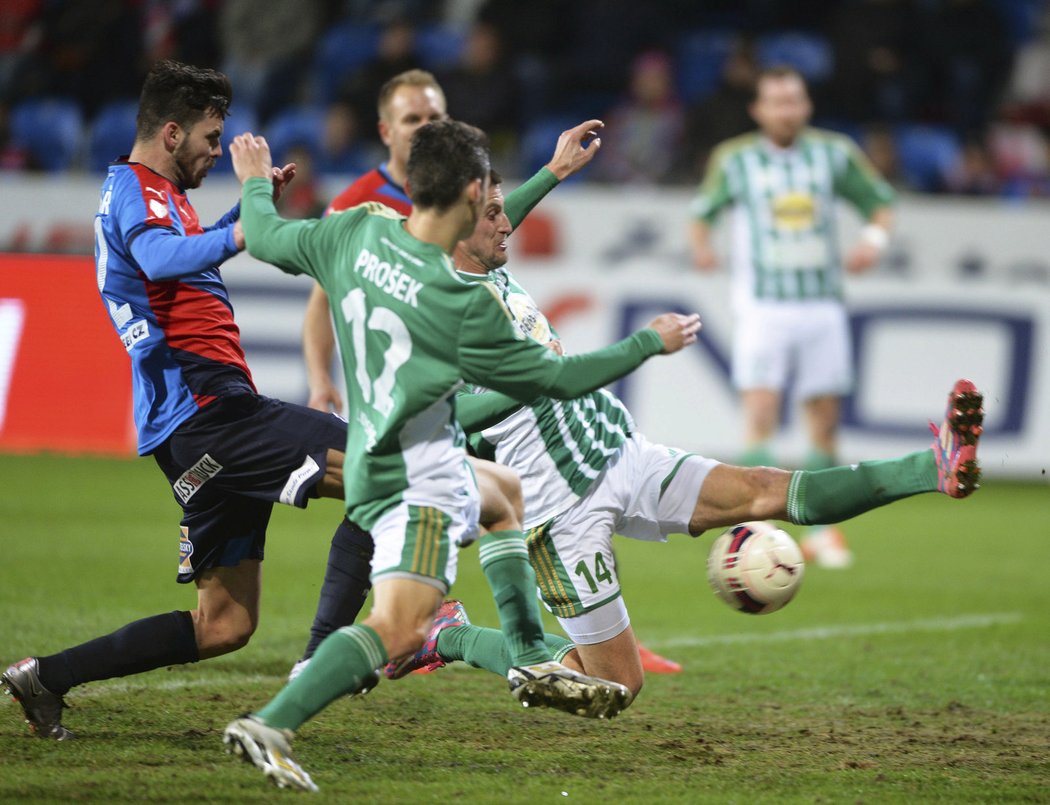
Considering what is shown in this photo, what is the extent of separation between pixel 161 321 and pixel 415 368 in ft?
3.75

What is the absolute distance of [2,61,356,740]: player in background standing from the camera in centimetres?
474

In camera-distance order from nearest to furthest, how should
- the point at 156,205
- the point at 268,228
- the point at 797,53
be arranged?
the point at 268,228
the point at 156,205
the point at 797,53

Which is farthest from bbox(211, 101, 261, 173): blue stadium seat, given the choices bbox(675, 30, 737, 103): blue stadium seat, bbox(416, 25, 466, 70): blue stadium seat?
bbox(675, 30, 737, 103): blue stadium seat

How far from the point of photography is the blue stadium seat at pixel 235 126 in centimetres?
1504

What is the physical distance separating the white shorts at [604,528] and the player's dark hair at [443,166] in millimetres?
1260

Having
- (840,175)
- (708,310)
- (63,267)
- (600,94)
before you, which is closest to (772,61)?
(600,94)

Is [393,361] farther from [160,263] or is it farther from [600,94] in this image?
[600,94]

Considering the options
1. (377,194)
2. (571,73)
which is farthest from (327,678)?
(571,73)

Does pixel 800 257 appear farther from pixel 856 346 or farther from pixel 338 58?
pixel 338 58

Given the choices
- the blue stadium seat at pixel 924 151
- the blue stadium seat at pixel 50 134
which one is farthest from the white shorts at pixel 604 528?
the blue stadium seat at pixel 50 134

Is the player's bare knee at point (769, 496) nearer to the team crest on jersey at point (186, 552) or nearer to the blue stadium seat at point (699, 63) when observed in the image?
the team crest on jersey at point (186, 552)

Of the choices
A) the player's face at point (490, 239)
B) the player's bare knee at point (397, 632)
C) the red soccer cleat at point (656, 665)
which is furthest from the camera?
the red soccer cleat at point (656, 665)

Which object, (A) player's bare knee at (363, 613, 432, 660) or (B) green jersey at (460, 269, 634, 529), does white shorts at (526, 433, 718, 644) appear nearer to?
(B) green jersey at (460, 269, 634, 529)

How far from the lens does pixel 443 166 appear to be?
413cm
